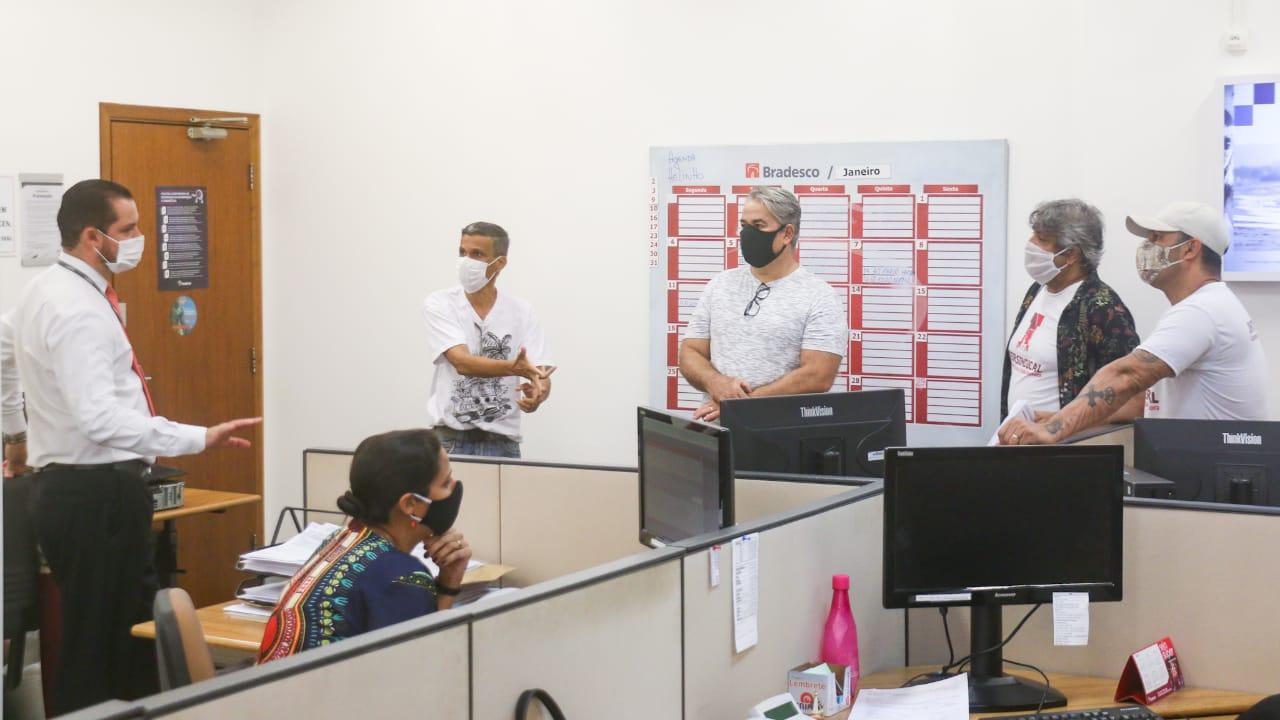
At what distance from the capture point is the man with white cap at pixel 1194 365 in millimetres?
3496

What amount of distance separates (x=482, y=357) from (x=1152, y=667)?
8.32 ft

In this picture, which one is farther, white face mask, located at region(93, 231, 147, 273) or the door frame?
the door frame

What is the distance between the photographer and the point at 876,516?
259 centimetres

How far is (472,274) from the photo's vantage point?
443 centimetres

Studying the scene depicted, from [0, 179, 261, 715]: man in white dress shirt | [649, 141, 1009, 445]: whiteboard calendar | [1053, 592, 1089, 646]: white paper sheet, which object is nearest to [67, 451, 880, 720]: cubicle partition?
[1053, 592, 1089, 646]: white paper sheet

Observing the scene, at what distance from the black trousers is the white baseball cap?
2989 mm

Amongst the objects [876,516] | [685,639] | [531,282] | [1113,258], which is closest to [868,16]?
[1113,258]

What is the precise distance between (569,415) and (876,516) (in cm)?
287

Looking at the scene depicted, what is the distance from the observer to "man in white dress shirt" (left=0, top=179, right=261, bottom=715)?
3223mm

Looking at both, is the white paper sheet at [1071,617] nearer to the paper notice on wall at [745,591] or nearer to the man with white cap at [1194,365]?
the paper notice on wall at [745,591]

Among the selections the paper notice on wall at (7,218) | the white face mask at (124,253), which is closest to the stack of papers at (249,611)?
the white face mask at (124,253)

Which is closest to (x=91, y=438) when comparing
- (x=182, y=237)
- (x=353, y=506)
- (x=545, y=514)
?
(x=545, y=514)

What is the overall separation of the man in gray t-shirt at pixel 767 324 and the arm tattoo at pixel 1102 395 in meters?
0.74

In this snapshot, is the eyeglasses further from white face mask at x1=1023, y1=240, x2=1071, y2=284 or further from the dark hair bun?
the dark hair bun
